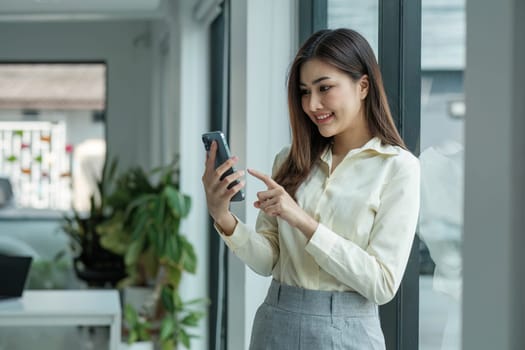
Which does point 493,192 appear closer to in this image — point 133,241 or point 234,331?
point 234,331

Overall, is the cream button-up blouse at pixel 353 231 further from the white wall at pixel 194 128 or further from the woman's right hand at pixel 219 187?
the white wall at pixel 194 128

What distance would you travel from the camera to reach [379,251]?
71.6 inches

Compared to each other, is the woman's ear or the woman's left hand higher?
the woman's ear

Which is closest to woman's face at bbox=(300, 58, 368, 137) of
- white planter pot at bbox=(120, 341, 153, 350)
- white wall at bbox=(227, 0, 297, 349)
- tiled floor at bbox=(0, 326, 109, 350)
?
white wall at bbox=(227, 0, 297, 349)

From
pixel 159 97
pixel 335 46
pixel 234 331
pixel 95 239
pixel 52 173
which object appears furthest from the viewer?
pixel 52 173

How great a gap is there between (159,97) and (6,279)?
180 inches

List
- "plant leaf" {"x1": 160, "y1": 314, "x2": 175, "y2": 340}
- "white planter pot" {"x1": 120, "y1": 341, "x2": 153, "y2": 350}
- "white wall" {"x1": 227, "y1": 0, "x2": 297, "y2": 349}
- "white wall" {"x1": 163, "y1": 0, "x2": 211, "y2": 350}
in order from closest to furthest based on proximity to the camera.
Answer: "white wall" {"x1": 227, "y1": 0, "x2": 297, "y2": 349}, "plant leaf" {"x1": 160, "y1": 314, "x2": 175, "y2": 340}, "white planter pot" {"x1": 120, "y1": 341, "x2": 153, "y2": 350}, "white wall" {"x1": 163, "y1": 0, "x2": 211, "y2": 350}

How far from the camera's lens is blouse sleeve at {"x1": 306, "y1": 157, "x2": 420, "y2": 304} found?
71.1 inches

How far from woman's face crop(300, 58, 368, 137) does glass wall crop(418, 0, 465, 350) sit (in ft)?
0.70

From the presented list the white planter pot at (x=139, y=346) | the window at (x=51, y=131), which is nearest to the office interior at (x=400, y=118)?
the white planter pot at (x=139, y=346)

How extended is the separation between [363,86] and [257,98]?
114 centimetres

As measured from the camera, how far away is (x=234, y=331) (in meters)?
Answer: 3.23

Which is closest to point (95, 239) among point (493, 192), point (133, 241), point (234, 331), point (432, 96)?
point (133, 241)

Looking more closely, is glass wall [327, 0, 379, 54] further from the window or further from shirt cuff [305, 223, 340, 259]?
the window
